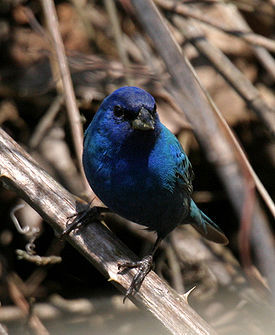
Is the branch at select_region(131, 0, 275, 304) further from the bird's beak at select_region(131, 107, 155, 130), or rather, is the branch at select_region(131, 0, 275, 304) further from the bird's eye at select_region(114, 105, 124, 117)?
the bird's eye at select_region(114, 105, 124, 117)

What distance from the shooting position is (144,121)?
9.78 feet

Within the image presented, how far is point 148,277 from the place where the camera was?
2934 millimetres

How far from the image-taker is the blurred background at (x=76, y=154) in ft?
14.4

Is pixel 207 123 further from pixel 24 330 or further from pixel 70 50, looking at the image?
pixel 70 50

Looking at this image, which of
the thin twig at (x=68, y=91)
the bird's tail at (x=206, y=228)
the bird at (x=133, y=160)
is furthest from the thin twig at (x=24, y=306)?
the bird's tail at (x=206, y=228)

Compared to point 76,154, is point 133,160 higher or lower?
higher

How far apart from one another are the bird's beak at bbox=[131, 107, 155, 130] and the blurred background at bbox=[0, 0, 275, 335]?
1.32 m

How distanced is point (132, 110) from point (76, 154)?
1.54 metres

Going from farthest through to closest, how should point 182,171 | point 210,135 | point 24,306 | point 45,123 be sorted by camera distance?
point 45,123 → point 24,306 → point 182,171 → point 210,135

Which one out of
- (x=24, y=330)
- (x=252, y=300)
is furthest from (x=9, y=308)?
(x=252, y=300)

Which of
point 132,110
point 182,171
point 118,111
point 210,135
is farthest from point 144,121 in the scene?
point 210,135

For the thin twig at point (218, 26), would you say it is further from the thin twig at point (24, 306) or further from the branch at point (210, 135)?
the thin twig at point (24, 306)

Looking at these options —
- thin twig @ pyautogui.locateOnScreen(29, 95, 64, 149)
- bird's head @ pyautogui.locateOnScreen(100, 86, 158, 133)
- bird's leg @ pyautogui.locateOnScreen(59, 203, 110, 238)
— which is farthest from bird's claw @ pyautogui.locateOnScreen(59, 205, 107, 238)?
thin twig @ pyautogui.locateOnScreen(29, 95, 64, 149)

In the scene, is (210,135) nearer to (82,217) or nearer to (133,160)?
(133,160)
